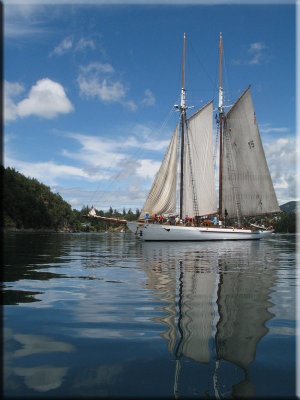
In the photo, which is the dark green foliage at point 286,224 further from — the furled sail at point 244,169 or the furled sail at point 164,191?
the furled sail at point 164,191

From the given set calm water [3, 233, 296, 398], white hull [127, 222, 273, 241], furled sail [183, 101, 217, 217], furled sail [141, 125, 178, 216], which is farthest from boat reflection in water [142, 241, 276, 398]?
furled sail [183, 101, 217, 217]

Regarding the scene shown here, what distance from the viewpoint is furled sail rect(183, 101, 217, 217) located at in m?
57.0

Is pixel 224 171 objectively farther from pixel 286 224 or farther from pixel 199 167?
pixel 286 224

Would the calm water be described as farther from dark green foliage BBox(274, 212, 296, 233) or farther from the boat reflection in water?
dark green foliage BBox(274, 212, 296, 233)

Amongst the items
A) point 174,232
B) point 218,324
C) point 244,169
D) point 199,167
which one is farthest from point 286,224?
point 218,324

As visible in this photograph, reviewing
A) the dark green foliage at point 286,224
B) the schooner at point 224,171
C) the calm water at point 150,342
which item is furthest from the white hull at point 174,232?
the dark green foliage at point 286,224

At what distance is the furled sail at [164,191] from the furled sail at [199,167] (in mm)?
4778

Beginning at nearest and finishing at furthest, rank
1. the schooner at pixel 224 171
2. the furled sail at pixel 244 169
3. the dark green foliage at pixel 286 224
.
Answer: the schooner at pixel 224 171 → the furled sail at pixel 244 169 → the dark green foliage at pixel 286 224

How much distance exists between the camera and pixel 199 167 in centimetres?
5850

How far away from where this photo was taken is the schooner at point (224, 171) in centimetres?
5656

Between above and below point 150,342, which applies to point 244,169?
above

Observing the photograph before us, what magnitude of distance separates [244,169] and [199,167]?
9215 mm

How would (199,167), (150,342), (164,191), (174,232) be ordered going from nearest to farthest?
(150,342) → (174,232) → (164,191) → (199,167)

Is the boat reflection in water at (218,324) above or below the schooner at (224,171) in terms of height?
below
